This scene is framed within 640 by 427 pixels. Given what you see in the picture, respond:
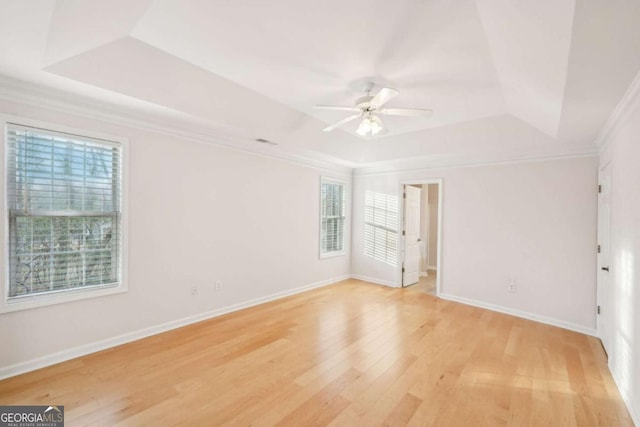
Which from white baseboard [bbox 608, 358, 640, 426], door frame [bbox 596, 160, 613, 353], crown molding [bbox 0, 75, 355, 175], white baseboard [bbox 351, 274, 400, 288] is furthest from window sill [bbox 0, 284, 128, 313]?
door frame [bbox 596, 160, 613, 353]

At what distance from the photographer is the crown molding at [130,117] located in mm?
2393

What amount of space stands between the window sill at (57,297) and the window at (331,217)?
3411 mm

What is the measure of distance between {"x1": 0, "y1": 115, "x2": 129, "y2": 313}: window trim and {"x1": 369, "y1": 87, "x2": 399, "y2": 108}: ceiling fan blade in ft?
8.60

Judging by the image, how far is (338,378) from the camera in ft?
8.05

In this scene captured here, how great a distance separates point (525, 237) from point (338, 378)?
3.42 m

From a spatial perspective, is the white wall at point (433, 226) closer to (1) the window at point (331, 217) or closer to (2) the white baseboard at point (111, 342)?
(1) the window at point (331, 217)

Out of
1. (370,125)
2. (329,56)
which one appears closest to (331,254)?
(370,125)

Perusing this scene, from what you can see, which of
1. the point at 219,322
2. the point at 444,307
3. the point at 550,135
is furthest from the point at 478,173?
the point at 219,322

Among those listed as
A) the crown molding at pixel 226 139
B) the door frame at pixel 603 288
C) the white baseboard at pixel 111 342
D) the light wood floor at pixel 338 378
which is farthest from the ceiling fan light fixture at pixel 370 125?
the white baseboard at pixel 111 342

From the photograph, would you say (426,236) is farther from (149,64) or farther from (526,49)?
(149,64)

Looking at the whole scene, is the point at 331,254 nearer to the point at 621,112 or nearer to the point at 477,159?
the point at 477,159

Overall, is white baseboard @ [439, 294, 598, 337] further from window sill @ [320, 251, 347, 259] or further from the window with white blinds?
the window with white blinds

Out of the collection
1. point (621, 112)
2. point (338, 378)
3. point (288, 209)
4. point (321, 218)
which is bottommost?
point (338, 378)

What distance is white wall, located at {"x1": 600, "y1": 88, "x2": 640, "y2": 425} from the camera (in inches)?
79.4
